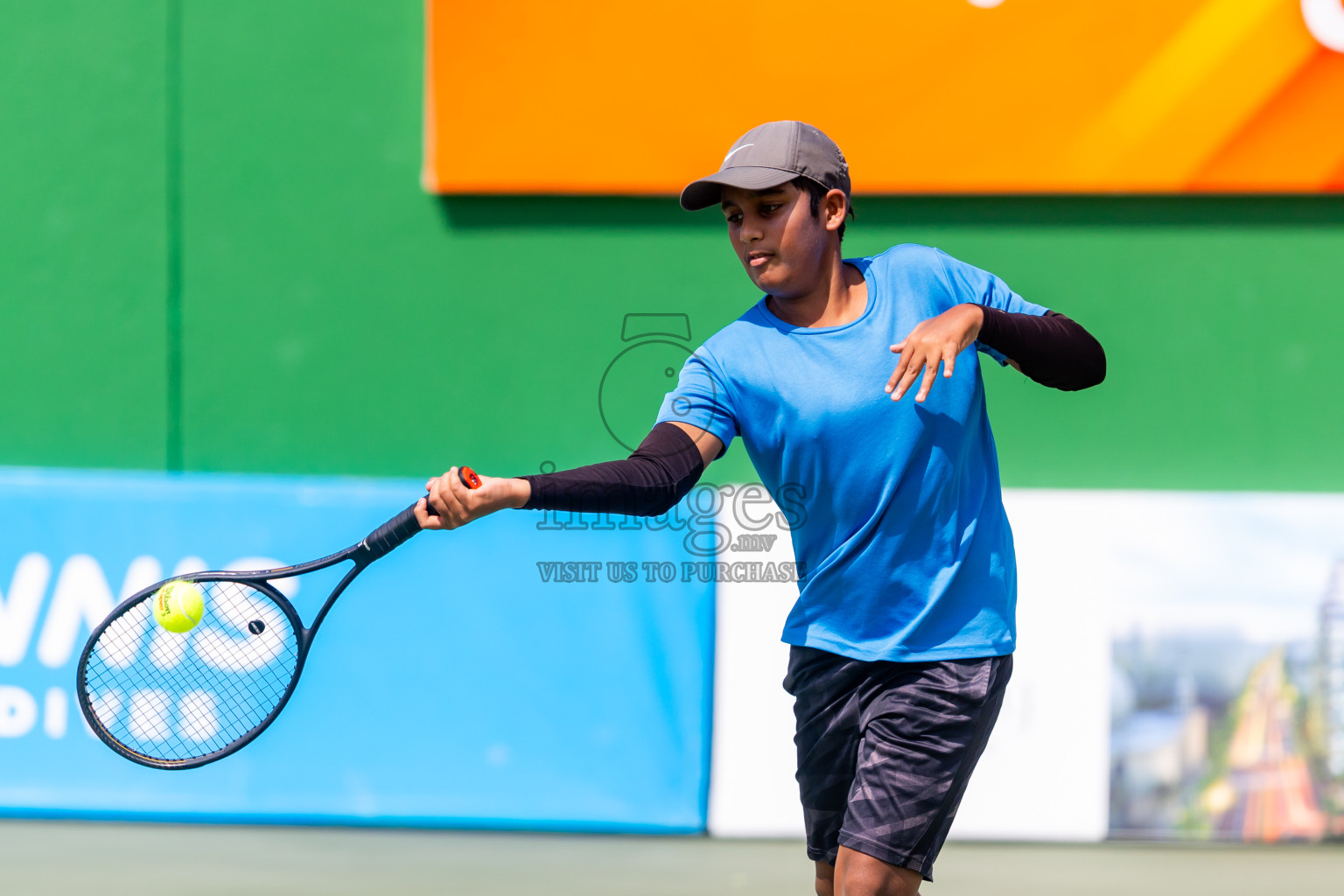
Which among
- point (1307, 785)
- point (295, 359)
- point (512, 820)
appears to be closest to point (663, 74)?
point (295, 359)

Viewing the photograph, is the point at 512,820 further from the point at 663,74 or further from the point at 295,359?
the point at 663,74

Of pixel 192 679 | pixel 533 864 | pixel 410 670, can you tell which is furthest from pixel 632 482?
pixel 192 679

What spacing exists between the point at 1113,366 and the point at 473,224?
7.79 feet

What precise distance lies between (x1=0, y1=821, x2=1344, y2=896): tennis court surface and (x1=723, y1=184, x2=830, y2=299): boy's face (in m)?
1.96

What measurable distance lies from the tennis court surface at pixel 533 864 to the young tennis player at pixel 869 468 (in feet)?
4.59

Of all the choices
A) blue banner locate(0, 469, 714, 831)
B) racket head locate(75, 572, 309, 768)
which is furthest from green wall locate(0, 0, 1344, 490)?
racket head locate(75, 572, 309, 768)

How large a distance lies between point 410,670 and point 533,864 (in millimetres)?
763

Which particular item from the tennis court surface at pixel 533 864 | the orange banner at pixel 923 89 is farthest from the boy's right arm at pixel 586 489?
the orange banner at pixel 923 89

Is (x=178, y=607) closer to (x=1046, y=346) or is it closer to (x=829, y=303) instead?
(x=829, y=303)

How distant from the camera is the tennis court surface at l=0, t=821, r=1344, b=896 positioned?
341 centimetres

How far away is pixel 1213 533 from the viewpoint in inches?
154

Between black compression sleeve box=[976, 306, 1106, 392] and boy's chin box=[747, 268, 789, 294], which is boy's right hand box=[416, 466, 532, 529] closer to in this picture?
boy's chin box=[747, 268, 789, 294]

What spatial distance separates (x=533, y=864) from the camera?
3.59 meters

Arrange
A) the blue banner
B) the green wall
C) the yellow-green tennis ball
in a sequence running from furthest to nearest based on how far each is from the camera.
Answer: the green wall
the blue banner
the yellow-green tennis ball
